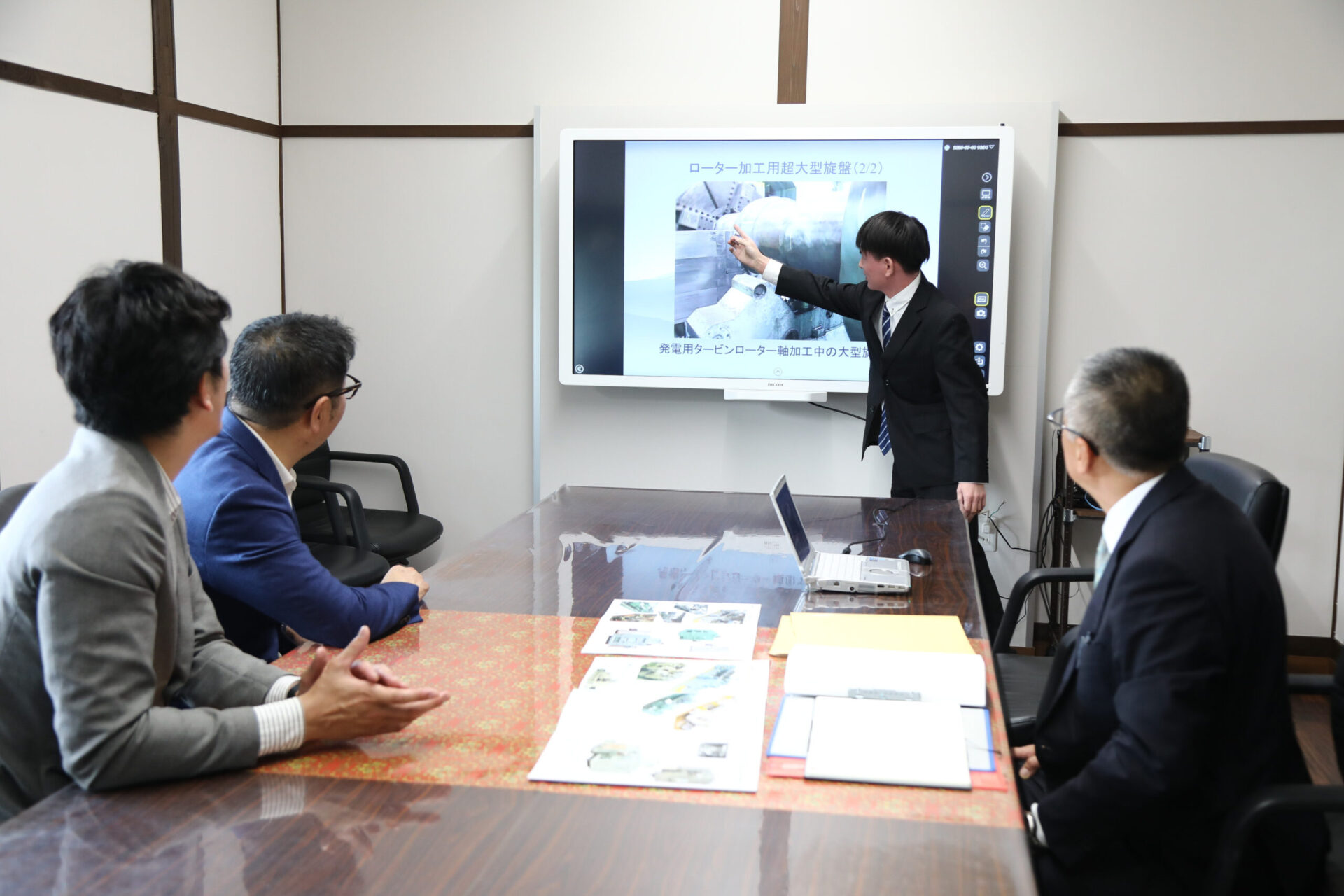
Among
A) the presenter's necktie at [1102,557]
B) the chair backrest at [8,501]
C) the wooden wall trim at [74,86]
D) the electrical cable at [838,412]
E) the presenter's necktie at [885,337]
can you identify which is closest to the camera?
the presenter's necktie at [1102,557]

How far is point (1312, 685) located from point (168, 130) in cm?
386

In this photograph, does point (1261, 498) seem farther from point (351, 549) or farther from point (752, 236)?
point (351, 549)

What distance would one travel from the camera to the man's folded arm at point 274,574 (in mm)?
1726

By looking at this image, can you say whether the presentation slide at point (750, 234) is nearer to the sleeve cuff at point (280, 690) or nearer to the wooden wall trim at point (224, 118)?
the wooden wall trim at point (224, 118)

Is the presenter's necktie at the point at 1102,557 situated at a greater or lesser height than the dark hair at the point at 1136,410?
lesser

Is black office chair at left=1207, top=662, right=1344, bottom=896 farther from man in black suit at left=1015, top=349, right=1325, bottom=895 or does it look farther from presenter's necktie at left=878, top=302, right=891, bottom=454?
presenter's necktie at left=878, top=302, right=891, bottom=454

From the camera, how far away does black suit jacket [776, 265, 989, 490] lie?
3.47 metres

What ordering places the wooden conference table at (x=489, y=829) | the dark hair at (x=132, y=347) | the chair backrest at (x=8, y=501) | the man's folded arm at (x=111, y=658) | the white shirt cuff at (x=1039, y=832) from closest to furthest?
the wooden conference table at (x=489, y=829) < the man's folded arm at (x=111, y=658) < the dark hair at (x=132, y=347) < the white shirt cuff at (x=1039, y=832) < the chair backrest at (x=8, y=501)

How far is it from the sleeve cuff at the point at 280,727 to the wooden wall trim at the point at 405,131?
3421 millimetres

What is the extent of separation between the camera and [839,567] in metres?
2.21

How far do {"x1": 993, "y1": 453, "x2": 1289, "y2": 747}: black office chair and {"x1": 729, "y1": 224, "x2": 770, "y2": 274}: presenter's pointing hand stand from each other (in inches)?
69.9

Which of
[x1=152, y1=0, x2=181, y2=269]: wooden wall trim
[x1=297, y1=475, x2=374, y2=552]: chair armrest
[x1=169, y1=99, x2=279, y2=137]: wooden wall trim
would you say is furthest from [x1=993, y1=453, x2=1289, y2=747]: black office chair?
[x1=169, y1=99, x2=279, y2=137]: wooden wall trim

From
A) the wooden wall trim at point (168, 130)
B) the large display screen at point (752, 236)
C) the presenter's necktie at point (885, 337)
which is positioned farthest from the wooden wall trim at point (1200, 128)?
the wooden wall trim at point (168, 130)

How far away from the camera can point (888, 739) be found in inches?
55.4
